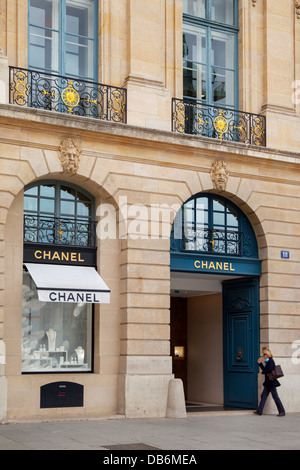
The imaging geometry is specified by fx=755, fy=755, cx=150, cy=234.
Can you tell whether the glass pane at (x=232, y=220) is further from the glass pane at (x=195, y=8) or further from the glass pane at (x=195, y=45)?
the glass pane at (x=195, y=8)

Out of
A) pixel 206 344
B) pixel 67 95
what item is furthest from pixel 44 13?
pixel 206 344

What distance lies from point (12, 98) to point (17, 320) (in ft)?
15.3

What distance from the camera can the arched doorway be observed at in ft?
59.9

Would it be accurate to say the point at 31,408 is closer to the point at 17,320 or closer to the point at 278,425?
the point at 17,320

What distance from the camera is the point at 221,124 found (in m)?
18.9

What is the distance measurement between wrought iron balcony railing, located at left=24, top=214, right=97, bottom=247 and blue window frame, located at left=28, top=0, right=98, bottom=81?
3.35 meters

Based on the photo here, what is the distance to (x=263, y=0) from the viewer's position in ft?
65.2

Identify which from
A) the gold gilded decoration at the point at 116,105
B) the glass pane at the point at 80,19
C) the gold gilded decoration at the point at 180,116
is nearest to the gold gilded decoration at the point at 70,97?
the gold gilded decoration at the point at 116,105

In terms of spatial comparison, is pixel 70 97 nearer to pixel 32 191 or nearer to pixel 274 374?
pixel 32 191

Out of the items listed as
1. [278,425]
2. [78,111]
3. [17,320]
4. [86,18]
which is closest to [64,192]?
[78,111]

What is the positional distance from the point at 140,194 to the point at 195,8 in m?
5.49

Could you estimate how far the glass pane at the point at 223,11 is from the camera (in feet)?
64.4

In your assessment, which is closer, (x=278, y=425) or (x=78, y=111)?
(x=278, y=425)

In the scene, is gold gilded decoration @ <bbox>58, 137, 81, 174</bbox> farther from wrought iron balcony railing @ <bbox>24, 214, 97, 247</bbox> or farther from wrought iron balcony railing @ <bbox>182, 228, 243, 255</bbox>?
wrought iron balcony railing @ <bbox>182, 228, 243, 255</bbox>
